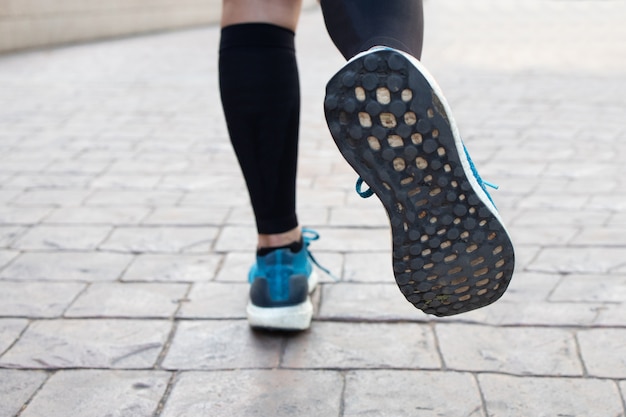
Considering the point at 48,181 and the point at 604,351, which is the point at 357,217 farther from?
the point at 48,181

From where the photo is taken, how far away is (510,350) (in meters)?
1.65

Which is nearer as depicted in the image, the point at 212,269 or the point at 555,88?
the point at 212,269

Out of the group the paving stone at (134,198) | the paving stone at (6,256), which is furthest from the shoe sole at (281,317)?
the paving stone at (134,198)

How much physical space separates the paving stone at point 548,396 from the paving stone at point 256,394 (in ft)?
0.91

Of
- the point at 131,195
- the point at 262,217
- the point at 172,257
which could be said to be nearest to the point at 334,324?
the point at 262,217

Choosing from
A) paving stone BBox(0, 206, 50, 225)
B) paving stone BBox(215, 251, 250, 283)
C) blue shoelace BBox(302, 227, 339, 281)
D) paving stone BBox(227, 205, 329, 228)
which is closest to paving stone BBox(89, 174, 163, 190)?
paving stone BBox(0, 206, 50, 225)

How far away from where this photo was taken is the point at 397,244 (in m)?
1.25

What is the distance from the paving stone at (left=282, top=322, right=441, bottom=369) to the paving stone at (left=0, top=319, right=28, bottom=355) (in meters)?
0.56

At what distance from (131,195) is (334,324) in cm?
127

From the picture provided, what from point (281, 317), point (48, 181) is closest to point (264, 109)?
point (281, 317)

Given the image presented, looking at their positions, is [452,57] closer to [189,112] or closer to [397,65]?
[189,112]

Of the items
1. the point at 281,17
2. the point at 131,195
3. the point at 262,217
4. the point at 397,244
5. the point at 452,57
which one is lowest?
the point at 452,57

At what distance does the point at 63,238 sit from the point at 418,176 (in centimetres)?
146

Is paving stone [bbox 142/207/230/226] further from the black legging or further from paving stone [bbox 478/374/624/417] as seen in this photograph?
paving stone [bbox 478/374/624/417]
